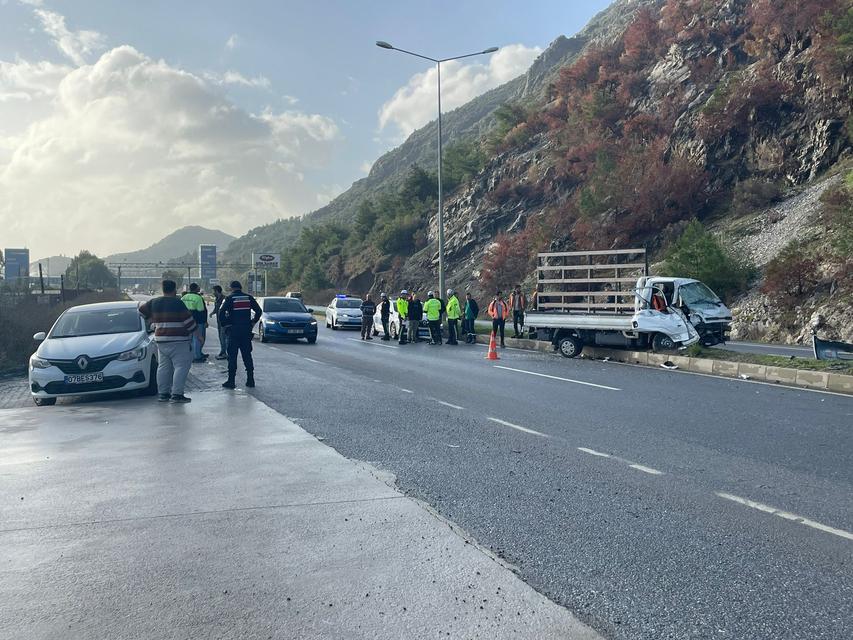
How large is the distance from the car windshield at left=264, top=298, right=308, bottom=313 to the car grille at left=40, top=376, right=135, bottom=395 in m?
14.6

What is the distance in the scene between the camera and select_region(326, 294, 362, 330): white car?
34.4 meters

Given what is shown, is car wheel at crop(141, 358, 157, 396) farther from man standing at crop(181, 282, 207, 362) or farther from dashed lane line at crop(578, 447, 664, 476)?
dashed lane line at crop(578, 447, 664, 476)

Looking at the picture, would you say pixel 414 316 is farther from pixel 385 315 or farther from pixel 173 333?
pixel 173 333

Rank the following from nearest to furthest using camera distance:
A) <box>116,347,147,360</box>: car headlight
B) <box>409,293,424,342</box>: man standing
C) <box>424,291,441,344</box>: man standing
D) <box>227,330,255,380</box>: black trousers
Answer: <box>116,347,147,360</box>: car headlight < <box>227,330,255,380</box>: black trousers < <box>424,291,441,344</box>: man standing < <box>409,293,424,342</box>: man standing

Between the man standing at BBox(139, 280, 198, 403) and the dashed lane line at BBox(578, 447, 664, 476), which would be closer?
the dashed lane line at BBox(578, 447, 664, 476)

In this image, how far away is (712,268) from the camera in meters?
27.9

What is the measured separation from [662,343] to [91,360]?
39.2ft

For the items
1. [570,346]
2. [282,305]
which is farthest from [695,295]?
[282,305]

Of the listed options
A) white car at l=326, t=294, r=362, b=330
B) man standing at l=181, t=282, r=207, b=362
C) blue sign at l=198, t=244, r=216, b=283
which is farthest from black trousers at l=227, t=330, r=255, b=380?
blue sign at l=198, t=244, r=216, b=283

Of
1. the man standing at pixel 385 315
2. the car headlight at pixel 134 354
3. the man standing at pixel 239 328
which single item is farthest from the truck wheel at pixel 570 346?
the car headlight at pixel 134 354

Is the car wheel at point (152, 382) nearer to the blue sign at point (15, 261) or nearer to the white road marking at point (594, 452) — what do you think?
the white road marking at point (594, 452)

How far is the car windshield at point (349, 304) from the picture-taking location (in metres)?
35.2

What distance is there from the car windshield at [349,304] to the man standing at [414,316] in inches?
403

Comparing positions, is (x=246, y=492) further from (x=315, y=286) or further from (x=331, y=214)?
(x=331, y=214)
